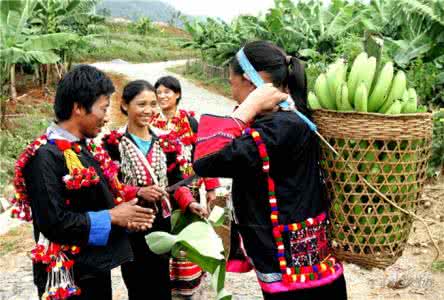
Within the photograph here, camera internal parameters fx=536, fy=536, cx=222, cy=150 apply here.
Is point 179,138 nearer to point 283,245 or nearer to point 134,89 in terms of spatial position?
point 134,89

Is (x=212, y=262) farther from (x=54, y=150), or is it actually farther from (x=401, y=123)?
(x=401, y=123)

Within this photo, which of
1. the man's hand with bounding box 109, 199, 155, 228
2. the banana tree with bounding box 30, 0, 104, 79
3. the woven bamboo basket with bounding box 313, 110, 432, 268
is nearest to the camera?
the woven bamboo basket with bounding box 313, 110, 432, 268

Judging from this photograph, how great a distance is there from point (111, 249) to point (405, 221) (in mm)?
1269

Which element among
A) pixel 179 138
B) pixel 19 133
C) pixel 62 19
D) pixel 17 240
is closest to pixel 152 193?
pixel 179 138

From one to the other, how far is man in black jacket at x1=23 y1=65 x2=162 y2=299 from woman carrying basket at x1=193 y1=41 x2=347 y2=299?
498mm

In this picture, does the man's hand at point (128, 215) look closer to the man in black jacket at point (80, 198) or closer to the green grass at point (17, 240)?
the man in black jacket at point (80, 198)

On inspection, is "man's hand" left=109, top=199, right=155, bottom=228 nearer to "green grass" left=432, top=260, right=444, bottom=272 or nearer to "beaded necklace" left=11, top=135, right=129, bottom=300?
"beaded necklace" left=11, top=135, right=129, bottom=300

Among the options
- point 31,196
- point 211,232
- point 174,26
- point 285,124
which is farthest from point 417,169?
point 174,26

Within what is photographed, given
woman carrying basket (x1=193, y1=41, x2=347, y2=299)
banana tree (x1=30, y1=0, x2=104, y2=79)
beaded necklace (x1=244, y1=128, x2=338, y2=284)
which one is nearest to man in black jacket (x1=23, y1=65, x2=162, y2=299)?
woman carrying basket (x1=193, y1=41, x2=347, y2=299)

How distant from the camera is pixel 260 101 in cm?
206

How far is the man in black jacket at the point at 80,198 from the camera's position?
2.21 metres

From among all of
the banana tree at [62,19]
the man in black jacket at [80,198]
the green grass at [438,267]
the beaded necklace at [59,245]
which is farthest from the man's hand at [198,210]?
the banana tree at [62,19]

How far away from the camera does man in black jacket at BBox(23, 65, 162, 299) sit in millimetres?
2207

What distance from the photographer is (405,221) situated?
2.14m
